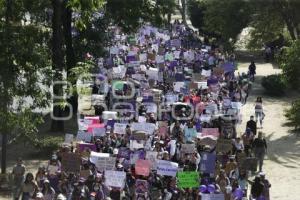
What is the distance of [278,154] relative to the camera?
2333 cm

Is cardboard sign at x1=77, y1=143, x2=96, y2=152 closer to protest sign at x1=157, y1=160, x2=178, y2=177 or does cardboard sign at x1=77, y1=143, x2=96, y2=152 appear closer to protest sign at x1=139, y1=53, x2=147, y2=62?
protest sign at x1=157, y1=160, x2=178, y2=177

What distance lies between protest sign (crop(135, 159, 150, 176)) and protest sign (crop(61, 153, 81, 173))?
1463 mm

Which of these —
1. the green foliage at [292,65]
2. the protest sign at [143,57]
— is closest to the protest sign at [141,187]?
the green foliage at [292,65]

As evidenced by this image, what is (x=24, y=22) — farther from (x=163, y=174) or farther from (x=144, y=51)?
(x=144, y=51)

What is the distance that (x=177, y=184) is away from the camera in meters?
15.6

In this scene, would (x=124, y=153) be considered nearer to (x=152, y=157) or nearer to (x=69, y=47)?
(x=152, y=157)

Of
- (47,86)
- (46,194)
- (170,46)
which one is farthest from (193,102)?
(170,46)

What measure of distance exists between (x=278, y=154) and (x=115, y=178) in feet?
31.2

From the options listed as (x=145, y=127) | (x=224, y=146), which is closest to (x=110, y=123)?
(x=145, y=127)

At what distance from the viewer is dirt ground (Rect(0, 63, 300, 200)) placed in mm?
19453

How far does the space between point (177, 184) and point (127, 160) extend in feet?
7.38

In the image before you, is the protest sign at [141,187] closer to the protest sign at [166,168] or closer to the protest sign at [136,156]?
the protest sign at [166,168]

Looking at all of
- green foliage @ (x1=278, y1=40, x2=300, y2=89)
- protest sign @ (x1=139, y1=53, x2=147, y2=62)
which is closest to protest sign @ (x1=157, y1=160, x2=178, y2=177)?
green foliage @ (x1=278, y1=40, x2=300, y2=89)

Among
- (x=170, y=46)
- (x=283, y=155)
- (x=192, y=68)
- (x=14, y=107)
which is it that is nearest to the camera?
(x=14, y=107)
